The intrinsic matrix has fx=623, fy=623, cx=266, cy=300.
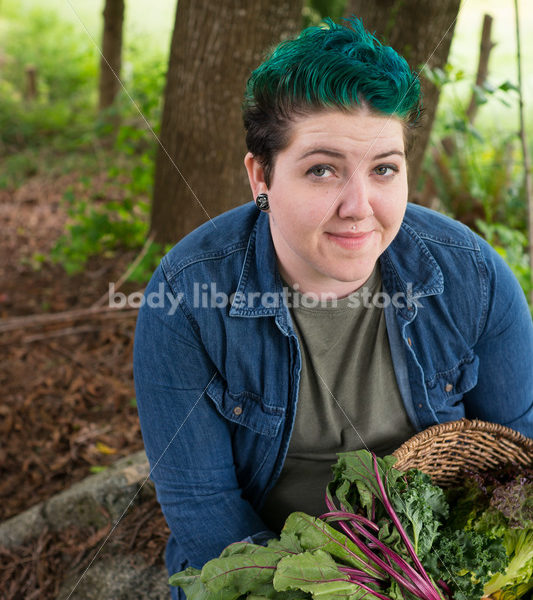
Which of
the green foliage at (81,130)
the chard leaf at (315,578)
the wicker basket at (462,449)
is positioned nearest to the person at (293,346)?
the wicker basket at (462,449)

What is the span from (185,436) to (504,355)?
0.94 meters

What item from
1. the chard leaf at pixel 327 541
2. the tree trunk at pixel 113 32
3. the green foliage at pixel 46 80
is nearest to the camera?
the chard leaf at pixel 327 541

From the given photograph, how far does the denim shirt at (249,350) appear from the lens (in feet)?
5.40

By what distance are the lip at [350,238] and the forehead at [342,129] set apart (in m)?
0.20

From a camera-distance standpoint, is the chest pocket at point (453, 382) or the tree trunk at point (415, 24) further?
the tree trunk at point (415, 24)

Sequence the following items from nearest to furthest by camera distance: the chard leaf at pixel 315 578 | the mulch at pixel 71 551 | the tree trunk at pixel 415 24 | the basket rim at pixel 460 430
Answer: the chard leaf at pixel 315 578 < the basket rim at pixel 460 430 < the mulch at pixel 71 551 < the tree trunk at pixel 415 24

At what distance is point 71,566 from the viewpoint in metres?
2.26

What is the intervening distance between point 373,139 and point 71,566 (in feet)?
6.05

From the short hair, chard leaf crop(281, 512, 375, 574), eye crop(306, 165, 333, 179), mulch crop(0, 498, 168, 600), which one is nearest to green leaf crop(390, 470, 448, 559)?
chard leaf crop(281, 512, 375, 574)

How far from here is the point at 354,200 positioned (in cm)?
143

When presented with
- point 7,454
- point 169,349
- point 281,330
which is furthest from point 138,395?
point 7,454

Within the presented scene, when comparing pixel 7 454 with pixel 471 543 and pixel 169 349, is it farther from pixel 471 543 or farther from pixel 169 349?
pixel 471 543

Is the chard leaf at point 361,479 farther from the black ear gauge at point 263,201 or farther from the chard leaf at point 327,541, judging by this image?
the black ear gauge at point 263,201

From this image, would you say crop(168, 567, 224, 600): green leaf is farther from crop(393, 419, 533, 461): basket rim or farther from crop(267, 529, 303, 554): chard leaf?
crop(393, 419, 533, 461): basket rim
